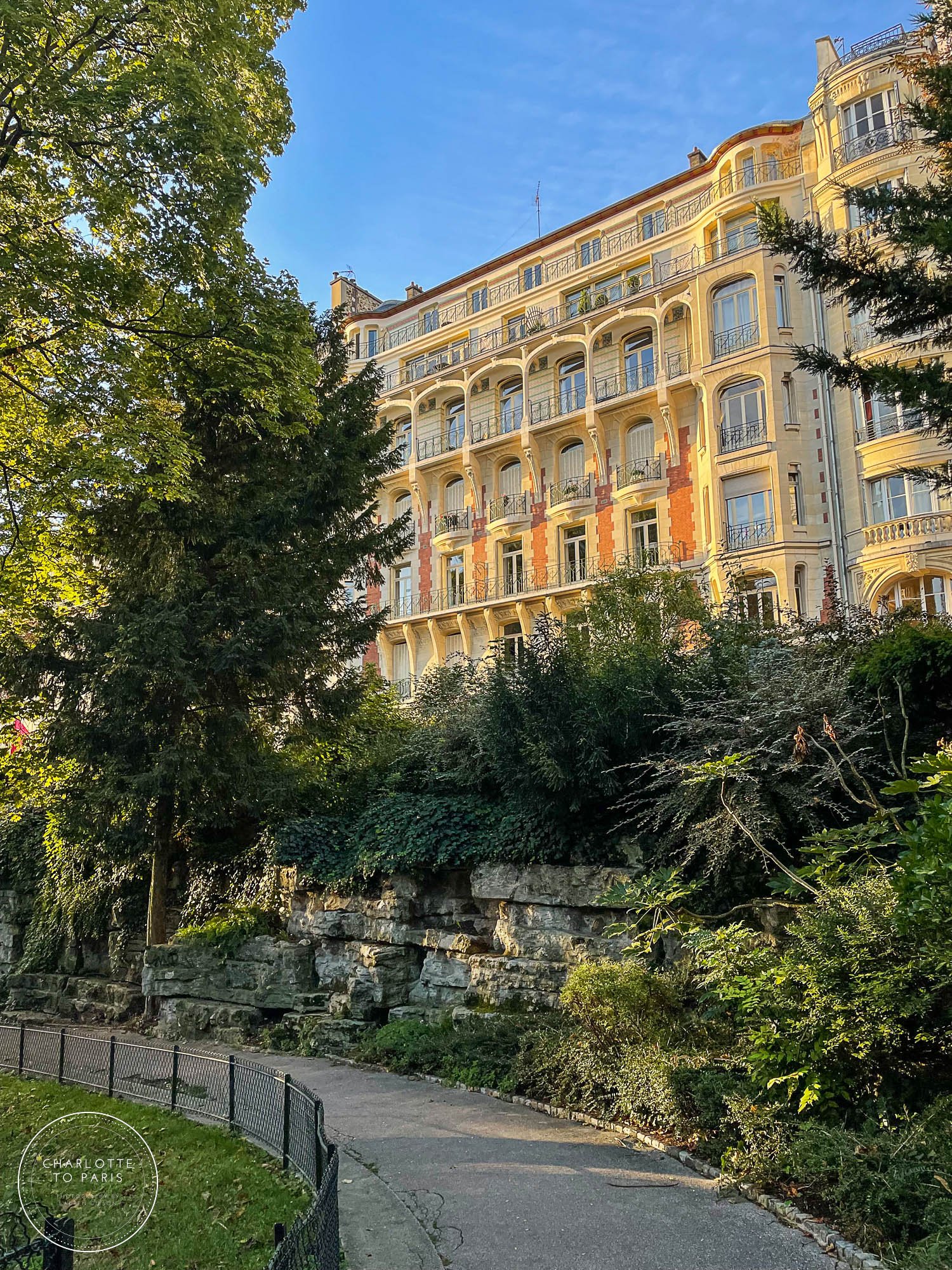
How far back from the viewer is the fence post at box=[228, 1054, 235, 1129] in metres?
9.06

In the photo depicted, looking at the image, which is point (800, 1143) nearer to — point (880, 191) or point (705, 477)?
point (880, 191)

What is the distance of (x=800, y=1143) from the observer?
685cm

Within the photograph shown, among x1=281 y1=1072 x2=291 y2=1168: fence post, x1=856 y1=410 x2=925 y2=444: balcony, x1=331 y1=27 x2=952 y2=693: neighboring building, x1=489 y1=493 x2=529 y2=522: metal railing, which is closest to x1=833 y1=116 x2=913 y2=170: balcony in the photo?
x1=331 y1=27 x2=952 y2=693: neighboring building

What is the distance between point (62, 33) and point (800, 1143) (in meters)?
13.5

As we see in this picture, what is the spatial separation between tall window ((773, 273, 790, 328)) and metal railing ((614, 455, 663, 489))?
513 centimetres

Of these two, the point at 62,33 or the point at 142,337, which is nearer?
the point at 62,33

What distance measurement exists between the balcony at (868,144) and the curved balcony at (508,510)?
13.2 meters

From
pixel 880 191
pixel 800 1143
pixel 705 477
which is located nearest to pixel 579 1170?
pixel 800 1143

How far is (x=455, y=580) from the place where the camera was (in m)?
32.7

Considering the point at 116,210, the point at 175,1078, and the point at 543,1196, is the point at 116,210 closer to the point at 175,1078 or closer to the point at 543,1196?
the point at 175,1078

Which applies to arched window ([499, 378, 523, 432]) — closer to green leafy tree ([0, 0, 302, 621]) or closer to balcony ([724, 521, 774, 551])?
balcony ([724, 521, 774, 551])

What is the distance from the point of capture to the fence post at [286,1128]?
314 inches

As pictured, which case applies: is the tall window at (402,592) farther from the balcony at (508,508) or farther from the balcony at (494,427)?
the balcony at (494,427)

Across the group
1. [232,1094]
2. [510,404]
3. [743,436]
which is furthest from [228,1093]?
[510,404]
